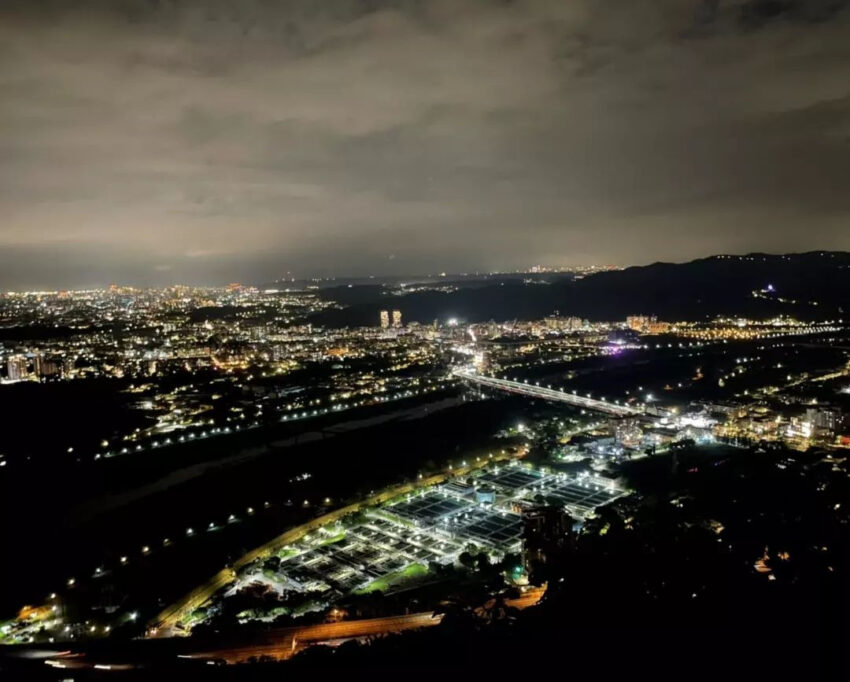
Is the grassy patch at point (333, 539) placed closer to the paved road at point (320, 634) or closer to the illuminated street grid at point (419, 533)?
the illuminated street grid at point (419, 533)

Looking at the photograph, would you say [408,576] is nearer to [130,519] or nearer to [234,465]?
[130,519]

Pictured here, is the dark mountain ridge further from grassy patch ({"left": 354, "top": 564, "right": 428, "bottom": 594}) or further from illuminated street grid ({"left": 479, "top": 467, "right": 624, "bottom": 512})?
grassy patch ({"left": 354, "top": 564, "right": 428, "bottom": 594})

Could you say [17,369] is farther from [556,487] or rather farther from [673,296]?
[673,296]

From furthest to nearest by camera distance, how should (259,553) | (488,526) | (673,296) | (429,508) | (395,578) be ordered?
1. (673,296)
2. (429,508)
3. (488,526)
4. (259,553)
5. (395,578)

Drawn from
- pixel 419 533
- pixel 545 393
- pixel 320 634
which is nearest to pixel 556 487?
pixel 419 533

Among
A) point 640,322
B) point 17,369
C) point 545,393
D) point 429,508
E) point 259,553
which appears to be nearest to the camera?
point 259,553

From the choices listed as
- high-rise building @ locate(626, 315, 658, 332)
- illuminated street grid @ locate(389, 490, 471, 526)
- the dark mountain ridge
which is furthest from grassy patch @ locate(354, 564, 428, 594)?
the dark mountain ridge

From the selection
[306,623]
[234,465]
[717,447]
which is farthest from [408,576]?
[717,447]

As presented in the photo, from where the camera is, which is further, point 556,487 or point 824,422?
point 824,422
